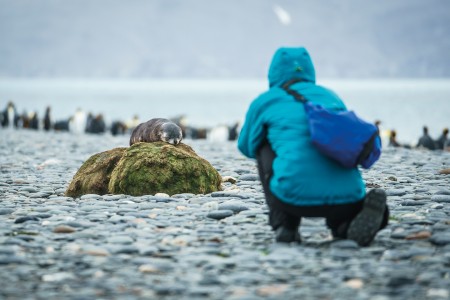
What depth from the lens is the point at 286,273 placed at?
4352 millimetres

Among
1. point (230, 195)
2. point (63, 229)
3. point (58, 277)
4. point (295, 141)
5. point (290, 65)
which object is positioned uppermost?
point (290, 65)

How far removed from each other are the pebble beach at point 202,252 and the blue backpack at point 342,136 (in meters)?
0.66

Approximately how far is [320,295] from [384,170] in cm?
693

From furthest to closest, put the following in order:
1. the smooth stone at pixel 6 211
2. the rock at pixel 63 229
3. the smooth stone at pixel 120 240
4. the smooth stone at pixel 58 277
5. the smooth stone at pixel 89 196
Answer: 1. the smooth stone at pixel 89 196
2. the smooth stone at pixel 6 211
3. the rock at pixel 63 229
4. the smooth stone at pixel 120 240
5. the smooth stone at pixel 58 277

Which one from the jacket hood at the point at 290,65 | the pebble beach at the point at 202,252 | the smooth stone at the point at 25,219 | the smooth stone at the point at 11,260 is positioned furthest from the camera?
the smooth stone at the point at 25,219

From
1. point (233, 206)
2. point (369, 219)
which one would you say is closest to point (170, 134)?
point (233, 206)

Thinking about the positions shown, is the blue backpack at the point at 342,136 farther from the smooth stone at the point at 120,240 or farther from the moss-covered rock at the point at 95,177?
the moss-covered rock at the point at 95,177

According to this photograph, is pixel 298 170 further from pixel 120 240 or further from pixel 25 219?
pixel 25 219

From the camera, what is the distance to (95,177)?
7875 mm

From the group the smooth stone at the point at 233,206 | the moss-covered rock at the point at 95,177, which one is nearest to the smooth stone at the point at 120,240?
the smooth stone at the point at 233,206

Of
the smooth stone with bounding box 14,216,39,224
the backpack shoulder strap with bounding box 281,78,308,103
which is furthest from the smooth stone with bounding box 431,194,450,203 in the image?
the smooth stone with bounding box 14,216,39,224

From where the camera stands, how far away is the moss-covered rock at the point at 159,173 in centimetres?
757

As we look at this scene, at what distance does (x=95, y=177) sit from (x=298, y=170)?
12.0ft

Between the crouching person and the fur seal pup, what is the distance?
10.4 ft
